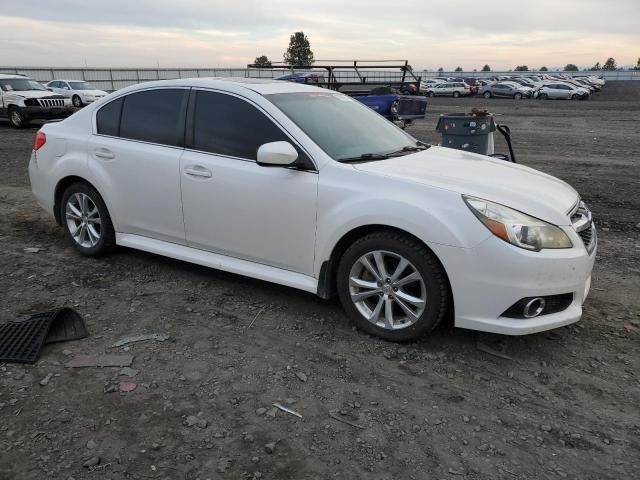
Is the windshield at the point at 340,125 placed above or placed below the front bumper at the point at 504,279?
above

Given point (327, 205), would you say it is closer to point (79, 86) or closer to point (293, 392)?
point (293, 392)

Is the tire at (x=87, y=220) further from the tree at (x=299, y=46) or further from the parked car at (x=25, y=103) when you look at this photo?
the tree at (x=299, y=46)

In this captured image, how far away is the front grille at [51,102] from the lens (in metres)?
18.1

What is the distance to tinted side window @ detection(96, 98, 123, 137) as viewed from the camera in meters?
4.94

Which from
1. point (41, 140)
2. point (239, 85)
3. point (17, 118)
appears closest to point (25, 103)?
point (17, 118)

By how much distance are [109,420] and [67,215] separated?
3.06m

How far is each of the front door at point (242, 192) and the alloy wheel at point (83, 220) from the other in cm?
124

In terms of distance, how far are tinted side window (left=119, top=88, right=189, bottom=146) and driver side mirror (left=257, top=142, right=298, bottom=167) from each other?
3.40 ft

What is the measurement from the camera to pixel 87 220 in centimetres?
524

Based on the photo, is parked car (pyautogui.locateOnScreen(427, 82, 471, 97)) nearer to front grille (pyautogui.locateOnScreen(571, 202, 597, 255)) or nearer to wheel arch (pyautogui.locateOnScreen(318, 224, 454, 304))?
front grille (pyautogui.locateOnScreen(571, 202, 597, 255))

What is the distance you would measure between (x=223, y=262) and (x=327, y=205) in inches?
42.7

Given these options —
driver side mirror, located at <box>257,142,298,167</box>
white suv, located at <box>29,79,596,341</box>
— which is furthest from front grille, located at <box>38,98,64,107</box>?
driver side mirror, located at <box>257,142,298,167</box>

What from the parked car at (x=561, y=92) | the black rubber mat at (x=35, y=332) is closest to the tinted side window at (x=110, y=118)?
the black rubber mat at (x=35, y=332)

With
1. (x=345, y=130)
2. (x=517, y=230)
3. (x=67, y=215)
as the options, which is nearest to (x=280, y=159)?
(x=345, y=130)
